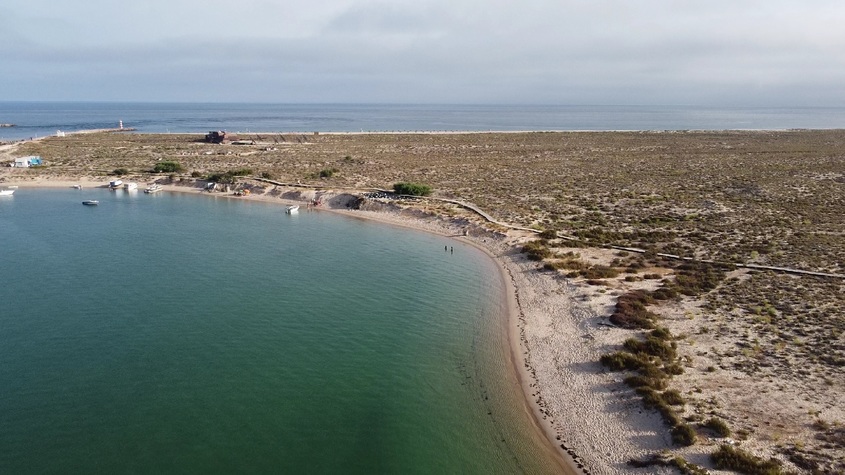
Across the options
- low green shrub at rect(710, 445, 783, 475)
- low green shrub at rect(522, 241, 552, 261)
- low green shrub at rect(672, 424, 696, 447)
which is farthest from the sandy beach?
low green shrub at rect(522, 241, 552, 261)

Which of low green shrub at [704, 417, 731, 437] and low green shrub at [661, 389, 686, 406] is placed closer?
low green shrub at [704, 417, 731, 437]

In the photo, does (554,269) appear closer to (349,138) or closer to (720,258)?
(720,258)

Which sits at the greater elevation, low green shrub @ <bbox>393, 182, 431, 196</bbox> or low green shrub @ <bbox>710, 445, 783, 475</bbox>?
low green shrub @ <bbox>393, 182, 431, 196</bbox>

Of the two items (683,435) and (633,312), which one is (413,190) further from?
(683,435)

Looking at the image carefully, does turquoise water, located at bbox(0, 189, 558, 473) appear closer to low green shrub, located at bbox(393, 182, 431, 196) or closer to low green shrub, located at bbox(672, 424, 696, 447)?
low green shrub, located at bbox(672, 424, 696, 447)

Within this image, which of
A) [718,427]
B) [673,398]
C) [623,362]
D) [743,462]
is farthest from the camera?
[623,362]

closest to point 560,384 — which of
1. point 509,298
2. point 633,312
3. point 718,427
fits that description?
point 718,427

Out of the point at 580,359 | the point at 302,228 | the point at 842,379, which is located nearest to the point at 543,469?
the point at 580,359

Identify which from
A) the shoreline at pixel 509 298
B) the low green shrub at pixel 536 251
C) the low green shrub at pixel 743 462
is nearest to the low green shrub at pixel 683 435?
the low green shrub at pixel 743 462
